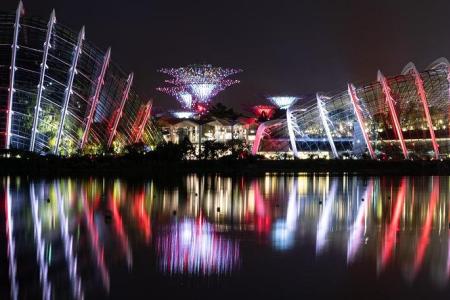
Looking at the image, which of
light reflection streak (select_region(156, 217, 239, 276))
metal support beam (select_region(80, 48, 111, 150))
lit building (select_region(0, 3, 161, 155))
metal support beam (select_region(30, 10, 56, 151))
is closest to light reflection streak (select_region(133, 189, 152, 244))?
light reflection streak (select_region(156, 217, 239, 276))

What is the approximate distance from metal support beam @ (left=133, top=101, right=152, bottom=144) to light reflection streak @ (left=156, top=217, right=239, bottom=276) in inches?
2850

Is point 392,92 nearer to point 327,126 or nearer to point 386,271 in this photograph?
point 327,126

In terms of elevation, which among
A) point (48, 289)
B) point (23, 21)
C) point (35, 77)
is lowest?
point (48, 289)

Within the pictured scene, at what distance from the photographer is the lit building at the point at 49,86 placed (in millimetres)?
91438

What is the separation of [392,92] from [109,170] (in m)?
44.9

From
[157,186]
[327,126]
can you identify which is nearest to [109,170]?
[157,186]

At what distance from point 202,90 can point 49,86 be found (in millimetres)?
94974

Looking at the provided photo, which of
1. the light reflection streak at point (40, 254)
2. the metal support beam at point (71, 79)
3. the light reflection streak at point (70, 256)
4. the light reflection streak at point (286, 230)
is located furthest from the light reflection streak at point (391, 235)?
the metal support beam at point (71, 79)

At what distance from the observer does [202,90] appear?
18688cm

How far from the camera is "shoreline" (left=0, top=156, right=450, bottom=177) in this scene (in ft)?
280

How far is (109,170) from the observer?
89.9 m

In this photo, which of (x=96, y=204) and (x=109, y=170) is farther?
(x=109, y=170)

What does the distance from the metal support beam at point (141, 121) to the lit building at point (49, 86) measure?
9128 millimetres

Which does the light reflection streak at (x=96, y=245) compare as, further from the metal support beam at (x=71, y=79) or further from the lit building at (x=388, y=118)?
the lit building at (x=388, y=118)
